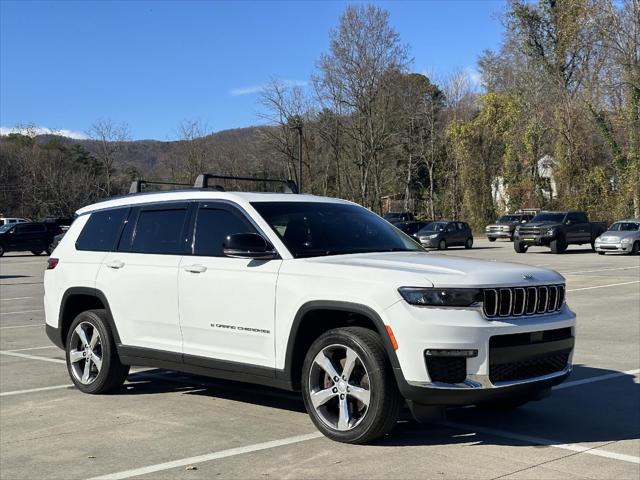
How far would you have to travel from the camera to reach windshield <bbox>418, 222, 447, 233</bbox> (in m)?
41.7

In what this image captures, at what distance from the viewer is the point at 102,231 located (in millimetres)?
7711

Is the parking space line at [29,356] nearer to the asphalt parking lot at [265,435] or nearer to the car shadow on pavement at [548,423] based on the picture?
the asphalt parking lot at [265,435]

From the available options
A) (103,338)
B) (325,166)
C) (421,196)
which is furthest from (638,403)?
(421,196)

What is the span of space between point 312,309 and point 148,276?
1.89m

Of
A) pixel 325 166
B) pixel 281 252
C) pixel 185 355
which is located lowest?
pixel 185 355

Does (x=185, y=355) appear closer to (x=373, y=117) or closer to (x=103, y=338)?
(x=103, y=338)

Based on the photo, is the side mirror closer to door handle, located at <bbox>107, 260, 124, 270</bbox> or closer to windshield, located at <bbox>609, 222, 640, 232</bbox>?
door handle, located at <bbox>107, 260, 124, 270</bbox>

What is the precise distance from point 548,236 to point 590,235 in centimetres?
348

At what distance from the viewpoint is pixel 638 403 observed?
7008 mm

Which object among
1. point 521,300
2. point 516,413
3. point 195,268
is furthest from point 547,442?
Result: point 195,268

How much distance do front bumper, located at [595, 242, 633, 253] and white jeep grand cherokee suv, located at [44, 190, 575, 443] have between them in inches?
1198

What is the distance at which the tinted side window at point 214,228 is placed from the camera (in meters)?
6.45

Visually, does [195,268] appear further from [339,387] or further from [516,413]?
[516,413]

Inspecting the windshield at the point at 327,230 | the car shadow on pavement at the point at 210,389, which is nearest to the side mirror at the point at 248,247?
the windshield at the point at 327,230
